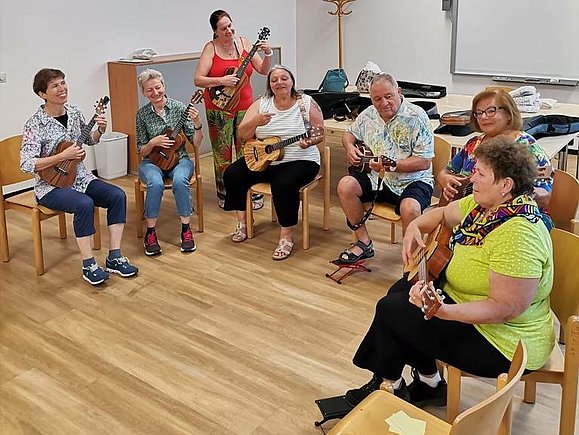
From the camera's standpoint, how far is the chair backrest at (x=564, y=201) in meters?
2.71

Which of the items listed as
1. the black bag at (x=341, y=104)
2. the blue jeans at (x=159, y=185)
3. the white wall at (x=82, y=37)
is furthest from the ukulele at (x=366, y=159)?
the white wall at (x=82, y=37)

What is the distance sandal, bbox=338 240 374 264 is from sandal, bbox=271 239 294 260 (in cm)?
30

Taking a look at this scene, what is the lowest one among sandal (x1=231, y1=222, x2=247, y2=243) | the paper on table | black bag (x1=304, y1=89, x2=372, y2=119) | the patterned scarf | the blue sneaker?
the blue sneaker

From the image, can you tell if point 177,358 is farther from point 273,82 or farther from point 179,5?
point 179,5

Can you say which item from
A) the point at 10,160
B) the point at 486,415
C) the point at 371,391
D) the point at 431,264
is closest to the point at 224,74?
the point at 10,160

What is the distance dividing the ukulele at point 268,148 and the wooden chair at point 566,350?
6.11 feet

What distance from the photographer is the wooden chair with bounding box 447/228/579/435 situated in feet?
5.96

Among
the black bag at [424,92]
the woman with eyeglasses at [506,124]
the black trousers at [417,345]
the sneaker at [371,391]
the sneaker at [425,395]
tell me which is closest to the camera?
the black trousers at [417,345]

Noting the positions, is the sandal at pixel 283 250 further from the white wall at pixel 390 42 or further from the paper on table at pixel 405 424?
the white wall at pixel 390 42

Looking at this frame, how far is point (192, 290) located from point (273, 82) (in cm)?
123

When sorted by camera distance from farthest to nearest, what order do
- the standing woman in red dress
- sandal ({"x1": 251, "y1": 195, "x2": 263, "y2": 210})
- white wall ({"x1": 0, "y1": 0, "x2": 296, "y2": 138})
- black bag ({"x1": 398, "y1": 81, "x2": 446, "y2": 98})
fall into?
black bag ({"x1": 398, "y1": 81, "x2": 446, "y2": 98})
white wall ({"x1": 0, "y1": 0, "x2": 296, "y2": 138})
sandal ({"x1": 251, "y1": 195, "x2": 263, "y2": 210})
the standing woman in red dress

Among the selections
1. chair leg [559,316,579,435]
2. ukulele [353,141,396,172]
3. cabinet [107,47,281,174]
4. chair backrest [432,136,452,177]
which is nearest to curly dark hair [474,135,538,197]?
chair leg [559,316,579,435]

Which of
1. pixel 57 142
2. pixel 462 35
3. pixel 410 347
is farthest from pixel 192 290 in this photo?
pixel 462 35

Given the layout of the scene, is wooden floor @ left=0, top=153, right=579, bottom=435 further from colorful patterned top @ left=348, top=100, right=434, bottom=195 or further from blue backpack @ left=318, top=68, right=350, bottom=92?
blue backpack @ left=318, top=68, right=350, bottom=92
